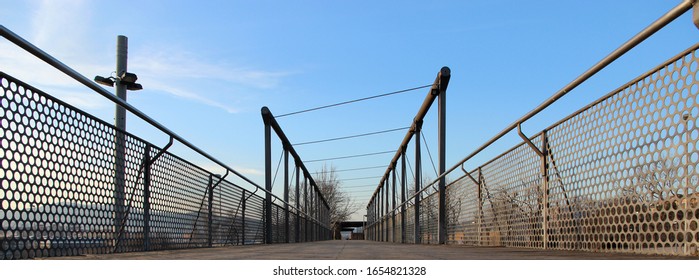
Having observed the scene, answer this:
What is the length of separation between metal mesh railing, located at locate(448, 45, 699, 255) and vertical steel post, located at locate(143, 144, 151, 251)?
3.10m

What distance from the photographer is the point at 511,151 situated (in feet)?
19.3

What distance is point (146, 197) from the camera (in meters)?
5.02

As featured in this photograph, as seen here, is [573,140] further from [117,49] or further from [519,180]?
[117,49]

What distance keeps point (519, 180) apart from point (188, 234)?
3.21 m

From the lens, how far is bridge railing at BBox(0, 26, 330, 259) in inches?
125

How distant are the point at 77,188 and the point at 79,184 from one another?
0.12ft

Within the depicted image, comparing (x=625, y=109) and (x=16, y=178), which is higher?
(x=625, y=109)

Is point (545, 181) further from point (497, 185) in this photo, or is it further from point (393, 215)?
point (393, 215)

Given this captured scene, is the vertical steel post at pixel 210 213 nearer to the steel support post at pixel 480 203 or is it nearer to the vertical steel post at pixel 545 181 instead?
the steel support post at pixel 480 203

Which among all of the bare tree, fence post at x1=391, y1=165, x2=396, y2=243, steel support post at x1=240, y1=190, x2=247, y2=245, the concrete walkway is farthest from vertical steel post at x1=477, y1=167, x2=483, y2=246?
the bare tree

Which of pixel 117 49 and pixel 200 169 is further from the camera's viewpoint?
pixel 117 49

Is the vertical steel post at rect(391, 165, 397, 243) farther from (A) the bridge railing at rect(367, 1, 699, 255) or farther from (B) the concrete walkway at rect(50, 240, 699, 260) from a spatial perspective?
(B) the concrete walkway at rect(50, 240, 699, 260)

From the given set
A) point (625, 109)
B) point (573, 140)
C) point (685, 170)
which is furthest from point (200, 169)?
point (685, 170)

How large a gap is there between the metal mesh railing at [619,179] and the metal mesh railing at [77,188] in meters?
3.12
